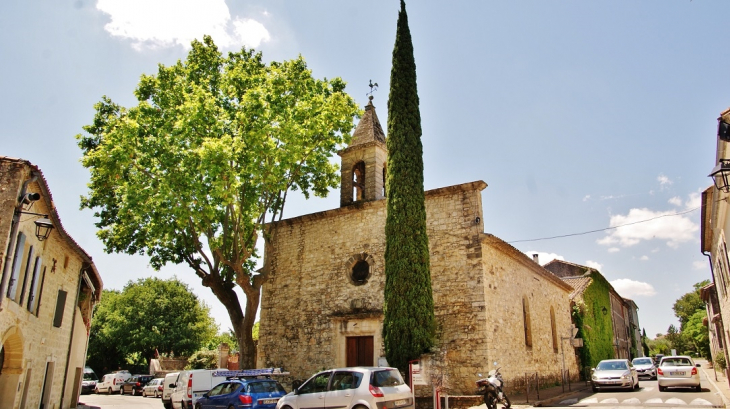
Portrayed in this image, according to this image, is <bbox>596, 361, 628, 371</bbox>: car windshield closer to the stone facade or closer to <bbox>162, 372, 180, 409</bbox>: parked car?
<bbox>162, 372, 180, 409</bbox>: parked car

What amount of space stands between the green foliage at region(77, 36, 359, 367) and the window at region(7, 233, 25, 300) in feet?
14.2

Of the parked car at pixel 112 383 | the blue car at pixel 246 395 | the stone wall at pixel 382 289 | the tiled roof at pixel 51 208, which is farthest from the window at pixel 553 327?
the parked car at pixel 112 383

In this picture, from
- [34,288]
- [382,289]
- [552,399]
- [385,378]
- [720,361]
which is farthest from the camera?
[720,361]

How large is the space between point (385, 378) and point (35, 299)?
8.29 meters

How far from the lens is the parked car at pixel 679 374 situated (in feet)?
53.2

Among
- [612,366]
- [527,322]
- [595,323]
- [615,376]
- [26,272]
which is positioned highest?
[26,272]

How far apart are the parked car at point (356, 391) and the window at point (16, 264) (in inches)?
234

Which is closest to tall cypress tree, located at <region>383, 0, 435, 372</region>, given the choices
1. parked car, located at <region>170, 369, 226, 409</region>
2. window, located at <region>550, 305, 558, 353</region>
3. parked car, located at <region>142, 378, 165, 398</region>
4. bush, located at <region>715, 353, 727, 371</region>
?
parked car, located at <region>170, 369, 226, 409</region>

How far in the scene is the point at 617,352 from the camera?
34188 mm

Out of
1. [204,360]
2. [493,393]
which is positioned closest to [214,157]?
[493,393]

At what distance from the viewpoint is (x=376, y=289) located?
15.6 metres

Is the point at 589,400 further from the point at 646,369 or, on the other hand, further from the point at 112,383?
the point at 112,383

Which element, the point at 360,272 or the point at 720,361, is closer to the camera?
the point at 360,272

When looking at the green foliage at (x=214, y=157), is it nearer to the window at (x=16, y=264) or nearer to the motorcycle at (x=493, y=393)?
the window at (x=16, y=264)
